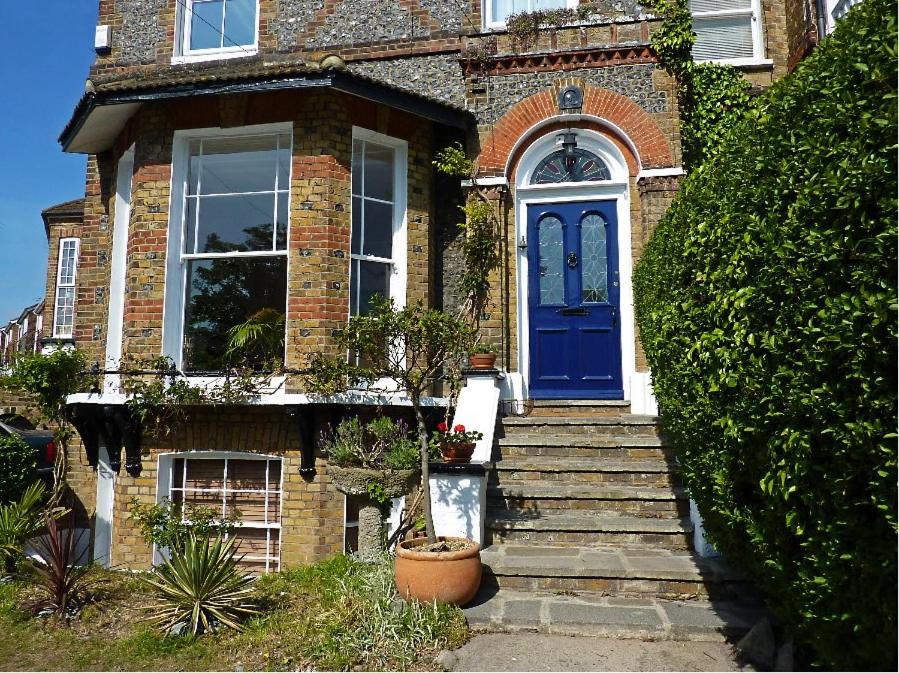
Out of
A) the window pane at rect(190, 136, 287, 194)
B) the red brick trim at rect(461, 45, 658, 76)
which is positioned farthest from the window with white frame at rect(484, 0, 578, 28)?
the window pane at rect(190, 136, 287, 194)

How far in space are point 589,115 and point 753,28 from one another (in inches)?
137

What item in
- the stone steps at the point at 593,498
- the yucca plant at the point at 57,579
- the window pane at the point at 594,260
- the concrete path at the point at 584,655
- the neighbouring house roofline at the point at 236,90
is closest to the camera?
the concrete path at the point at 584,655

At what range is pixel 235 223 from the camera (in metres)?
7.22

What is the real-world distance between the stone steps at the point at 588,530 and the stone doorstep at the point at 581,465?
0.49 m

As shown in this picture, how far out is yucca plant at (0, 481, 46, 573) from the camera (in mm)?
5738

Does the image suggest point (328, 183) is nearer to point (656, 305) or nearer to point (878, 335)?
point (656, 305)

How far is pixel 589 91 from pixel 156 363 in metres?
5.81

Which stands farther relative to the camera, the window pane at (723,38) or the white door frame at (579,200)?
the window pane at (723,38)

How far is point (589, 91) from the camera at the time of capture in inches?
298

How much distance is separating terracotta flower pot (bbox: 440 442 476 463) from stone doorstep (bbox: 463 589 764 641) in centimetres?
122

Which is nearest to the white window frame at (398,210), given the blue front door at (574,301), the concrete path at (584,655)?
the blue front door at (574,301)

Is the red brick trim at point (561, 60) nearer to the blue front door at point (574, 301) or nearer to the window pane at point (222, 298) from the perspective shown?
the blue front door at point (574, 301)

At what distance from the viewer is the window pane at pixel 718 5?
910cm

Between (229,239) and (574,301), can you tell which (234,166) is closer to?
(229,239)
